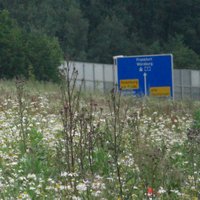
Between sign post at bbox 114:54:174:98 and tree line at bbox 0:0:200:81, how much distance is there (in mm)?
43829

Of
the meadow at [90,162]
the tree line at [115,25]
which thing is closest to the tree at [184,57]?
the tree line at [115,25]

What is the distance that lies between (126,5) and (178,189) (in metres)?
90.3

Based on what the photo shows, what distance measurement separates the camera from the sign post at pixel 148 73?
3300 cm

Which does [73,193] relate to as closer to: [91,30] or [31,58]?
[31,58]

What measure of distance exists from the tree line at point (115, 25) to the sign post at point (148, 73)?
43.8 meters

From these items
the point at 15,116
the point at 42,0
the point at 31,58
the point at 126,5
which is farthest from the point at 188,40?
the point at 15,116

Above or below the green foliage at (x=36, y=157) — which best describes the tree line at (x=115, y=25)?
above

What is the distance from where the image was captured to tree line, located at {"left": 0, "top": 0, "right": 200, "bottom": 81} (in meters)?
85.4

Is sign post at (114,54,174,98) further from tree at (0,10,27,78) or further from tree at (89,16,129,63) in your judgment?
tree at (89,16,129,63)

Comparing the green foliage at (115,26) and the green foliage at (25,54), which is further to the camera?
the green foliage at (115,26)

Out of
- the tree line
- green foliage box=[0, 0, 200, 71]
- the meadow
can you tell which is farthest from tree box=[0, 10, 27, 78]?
the meadow

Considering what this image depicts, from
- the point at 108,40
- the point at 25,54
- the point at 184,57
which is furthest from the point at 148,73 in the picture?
the point at 108,40

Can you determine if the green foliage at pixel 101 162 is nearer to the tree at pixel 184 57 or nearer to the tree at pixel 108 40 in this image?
the tree at pixel 184 57

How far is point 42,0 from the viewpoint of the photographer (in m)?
91.4
